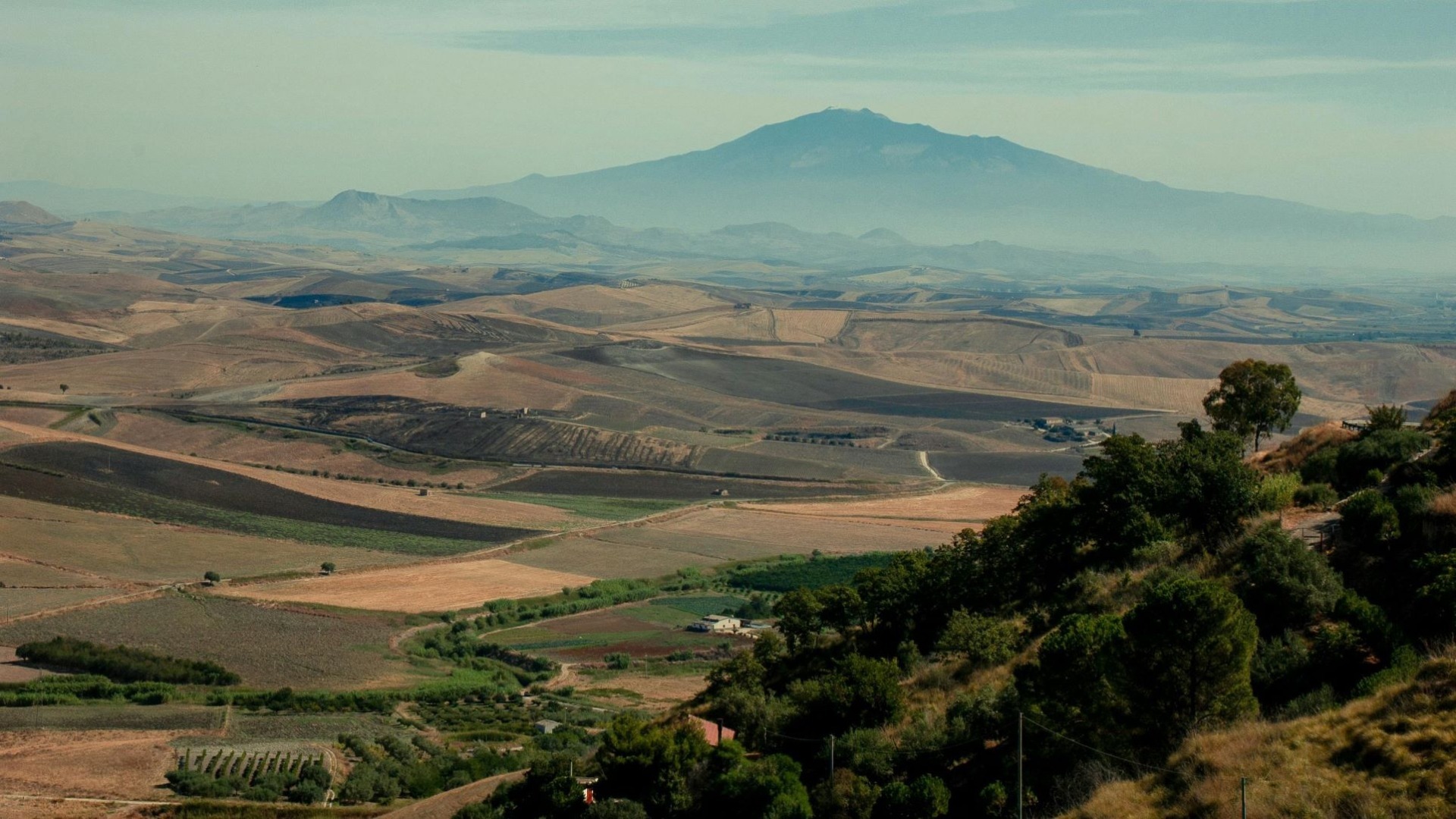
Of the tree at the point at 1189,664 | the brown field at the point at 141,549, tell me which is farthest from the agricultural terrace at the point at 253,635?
the tree at the point at 1189,664

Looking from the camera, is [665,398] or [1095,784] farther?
[665,398]

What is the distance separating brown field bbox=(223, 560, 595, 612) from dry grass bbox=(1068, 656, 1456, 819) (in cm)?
4647

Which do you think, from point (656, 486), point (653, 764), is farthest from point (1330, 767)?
point (656, 486)

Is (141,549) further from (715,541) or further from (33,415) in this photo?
(33,415)

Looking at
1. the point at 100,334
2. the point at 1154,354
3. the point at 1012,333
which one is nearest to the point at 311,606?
the point at 100,334

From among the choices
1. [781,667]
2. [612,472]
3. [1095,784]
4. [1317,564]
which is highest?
[1317,564]

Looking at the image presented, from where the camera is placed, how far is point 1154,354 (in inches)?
6560

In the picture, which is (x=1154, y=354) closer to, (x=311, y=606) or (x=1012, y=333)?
(x=1012, y=333)

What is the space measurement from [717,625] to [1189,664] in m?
39.6

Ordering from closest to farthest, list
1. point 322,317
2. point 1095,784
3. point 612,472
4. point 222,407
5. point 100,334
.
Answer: point 1095,784 → point 612,472 → point 222,407 → point 100,334 → point 322,317

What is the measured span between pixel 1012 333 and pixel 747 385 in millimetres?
60916

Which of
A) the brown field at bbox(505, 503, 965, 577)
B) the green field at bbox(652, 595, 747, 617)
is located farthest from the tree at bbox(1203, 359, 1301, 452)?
the brown field at bbox(505, 503, 965, 577)

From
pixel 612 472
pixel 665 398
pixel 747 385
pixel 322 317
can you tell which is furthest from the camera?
pixel 322 317

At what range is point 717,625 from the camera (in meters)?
58.5
